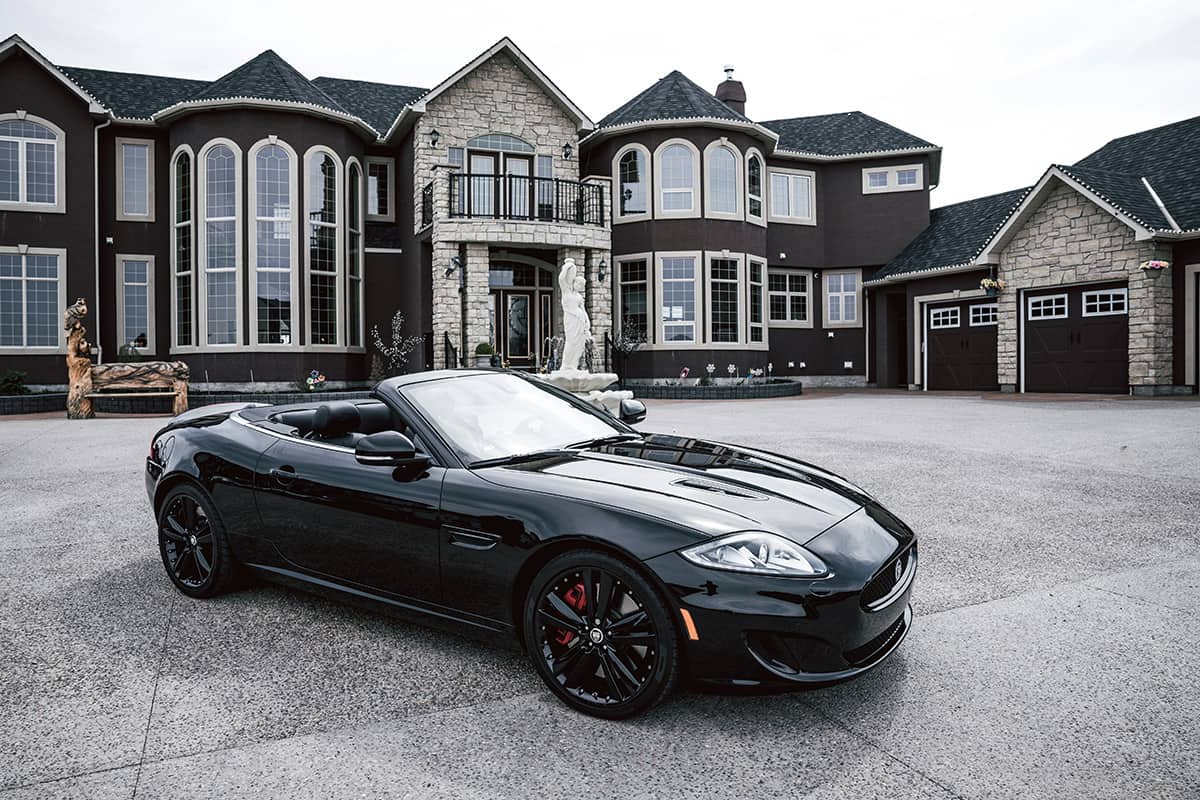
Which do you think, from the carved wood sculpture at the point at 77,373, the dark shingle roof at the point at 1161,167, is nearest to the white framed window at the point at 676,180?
the dark shingle roof at the point at 1161,167

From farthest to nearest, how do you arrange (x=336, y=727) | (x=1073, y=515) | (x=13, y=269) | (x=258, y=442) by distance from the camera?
(x=13, y=269) → (x=1073, y=515) → (x=258, y=442) → (x=336, y=727)

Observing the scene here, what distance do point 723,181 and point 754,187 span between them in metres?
1.43

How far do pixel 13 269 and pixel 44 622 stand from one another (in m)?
20.3

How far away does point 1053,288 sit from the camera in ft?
70.1

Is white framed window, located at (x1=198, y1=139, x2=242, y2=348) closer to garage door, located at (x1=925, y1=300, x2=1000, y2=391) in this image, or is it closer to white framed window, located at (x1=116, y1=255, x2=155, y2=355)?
A: white framed window, located at (x1=116, y1=255, x2=155, y2=355)

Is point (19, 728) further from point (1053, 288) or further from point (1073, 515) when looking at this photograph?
point (1053, 288)

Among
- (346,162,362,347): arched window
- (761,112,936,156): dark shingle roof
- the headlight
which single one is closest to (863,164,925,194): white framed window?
(761,112,936,156): dark shingle roof

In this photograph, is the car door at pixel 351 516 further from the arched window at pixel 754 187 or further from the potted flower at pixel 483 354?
the arched window at pixel 754 187

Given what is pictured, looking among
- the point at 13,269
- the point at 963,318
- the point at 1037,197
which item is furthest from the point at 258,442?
the point at 963,318

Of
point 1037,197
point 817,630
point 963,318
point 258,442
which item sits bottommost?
point 817,630

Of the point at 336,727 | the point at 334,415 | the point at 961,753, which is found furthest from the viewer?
the point at 334,415

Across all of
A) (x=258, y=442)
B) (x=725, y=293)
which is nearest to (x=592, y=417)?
(x=258, y=442)

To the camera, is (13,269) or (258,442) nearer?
(258,442)

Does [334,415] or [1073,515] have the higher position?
[334,415]
